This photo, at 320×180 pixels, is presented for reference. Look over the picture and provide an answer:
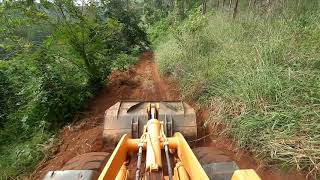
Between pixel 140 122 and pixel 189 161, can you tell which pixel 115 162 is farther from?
pixel 140 122

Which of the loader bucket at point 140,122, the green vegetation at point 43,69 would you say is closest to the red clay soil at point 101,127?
the green vegetation at point 43,69

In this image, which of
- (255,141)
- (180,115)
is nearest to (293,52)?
(255,141)

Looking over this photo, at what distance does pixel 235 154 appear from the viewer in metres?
3.74

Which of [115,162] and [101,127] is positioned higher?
[101,127]

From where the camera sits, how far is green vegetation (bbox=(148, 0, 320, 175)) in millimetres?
3124

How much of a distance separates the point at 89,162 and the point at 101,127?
1.76 m

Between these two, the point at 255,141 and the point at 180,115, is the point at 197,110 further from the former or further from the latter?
the point at 255,141

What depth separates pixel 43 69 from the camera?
5.84 m

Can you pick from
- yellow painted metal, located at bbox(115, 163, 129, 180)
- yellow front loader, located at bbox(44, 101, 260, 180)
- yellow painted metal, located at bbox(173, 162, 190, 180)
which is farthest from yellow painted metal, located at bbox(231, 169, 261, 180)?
yellow painted metal, located at bbox(115, 163, 129, 180)

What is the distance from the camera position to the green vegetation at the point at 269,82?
312cm

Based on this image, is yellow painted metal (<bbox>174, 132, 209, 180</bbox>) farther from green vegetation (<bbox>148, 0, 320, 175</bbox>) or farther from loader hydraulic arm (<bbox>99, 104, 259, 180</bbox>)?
green vegetation (<bbox>148, 0, 320, 175</bbox>)

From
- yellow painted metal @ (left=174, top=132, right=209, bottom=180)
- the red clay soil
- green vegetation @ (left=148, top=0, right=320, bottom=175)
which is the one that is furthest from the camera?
the red clay soil

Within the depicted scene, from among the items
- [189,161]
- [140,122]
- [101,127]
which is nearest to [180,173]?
[189,161]

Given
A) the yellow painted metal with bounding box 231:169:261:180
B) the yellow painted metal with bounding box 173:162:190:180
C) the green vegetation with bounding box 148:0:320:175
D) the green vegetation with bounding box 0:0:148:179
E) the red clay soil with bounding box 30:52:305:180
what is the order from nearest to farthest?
the yellow painted metal with bounding box 231:169:261:180 < the yellow painted metal with bounding box 173:162:190:180 < the green vegetation with bounding box 148:0:320:175 < the red clay soil with bounding box 30:52:305:180 < the green vegetation with bounding box 0:0:148:179
